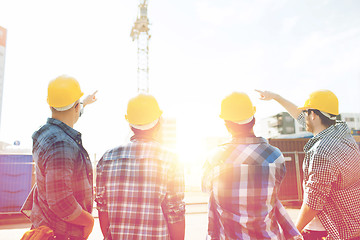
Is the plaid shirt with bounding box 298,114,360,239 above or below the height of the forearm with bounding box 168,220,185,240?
above

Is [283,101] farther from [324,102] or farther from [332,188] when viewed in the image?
[332,188]

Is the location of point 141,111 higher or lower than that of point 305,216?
higher

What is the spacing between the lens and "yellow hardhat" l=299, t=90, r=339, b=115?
227 cm

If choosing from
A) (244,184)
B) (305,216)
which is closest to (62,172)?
(244,184)

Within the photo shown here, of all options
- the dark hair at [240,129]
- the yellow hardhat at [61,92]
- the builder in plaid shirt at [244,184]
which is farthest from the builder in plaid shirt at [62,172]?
the dark hair at [240,129]

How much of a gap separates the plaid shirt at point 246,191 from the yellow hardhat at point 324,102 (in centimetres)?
68

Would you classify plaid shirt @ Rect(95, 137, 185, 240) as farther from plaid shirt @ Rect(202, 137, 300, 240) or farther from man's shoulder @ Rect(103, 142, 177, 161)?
plaid shirt @ Rect(202, 137, 300, 240)

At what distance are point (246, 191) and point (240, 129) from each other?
471 millimetres

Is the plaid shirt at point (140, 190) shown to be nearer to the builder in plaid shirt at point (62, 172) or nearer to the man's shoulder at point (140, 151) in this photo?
the man's shoulder at point (140, 151)

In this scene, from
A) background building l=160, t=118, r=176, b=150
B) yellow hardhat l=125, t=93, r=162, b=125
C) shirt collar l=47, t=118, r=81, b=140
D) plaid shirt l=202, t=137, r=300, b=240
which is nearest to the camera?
plaid shirt l=202, t=137, r=300, b=240

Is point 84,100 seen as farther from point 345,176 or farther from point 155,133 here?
point 345,176

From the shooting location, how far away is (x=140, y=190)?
188cm

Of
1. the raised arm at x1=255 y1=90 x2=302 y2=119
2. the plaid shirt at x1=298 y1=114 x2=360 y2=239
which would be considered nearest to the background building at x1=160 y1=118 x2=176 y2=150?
the raised arm at x1=255 y1=90 x2=302 y2=119

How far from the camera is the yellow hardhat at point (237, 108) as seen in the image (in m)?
2.02
